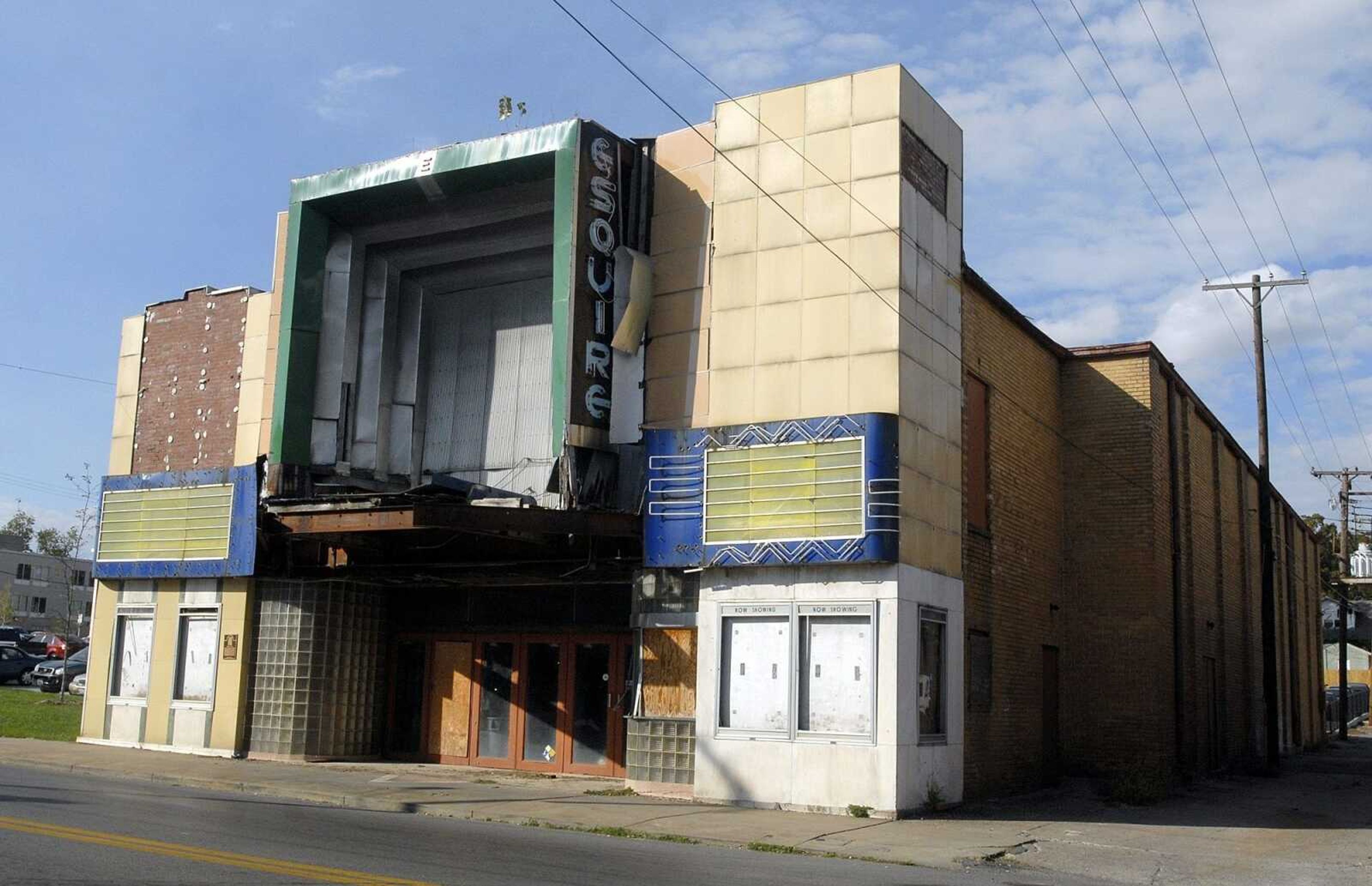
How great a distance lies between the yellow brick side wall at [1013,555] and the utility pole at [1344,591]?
3225 centimetres

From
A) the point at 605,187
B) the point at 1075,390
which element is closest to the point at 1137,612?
the point at 1075,390

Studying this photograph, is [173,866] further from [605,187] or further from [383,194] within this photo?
[383,194]

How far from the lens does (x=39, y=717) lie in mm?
29734

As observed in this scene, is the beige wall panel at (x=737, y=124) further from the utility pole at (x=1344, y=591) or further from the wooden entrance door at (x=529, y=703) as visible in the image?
the utility pole at (x=1344, y=591)

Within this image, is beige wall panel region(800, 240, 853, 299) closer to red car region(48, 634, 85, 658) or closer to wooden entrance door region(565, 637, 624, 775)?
wooden entrance door region(565, 637, 624, 775)

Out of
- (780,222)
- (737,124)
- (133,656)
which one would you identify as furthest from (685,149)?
(133,656)

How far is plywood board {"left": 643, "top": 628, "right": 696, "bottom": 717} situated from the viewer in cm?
1895

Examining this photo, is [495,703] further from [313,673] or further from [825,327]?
[825,327]

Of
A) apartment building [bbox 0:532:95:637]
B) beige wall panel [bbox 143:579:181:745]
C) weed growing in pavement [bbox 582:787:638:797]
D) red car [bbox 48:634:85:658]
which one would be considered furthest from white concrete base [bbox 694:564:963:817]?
apartment building [bbox 0:532:95:637]

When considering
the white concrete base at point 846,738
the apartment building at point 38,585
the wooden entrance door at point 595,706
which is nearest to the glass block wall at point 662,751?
the white concrete base at point 846,738

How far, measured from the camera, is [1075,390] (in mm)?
25797

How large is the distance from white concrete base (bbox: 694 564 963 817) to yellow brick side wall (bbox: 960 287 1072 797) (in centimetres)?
171

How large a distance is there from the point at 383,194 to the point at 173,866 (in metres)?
13.8

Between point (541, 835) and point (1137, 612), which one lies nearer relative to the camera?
point (541, 835)
